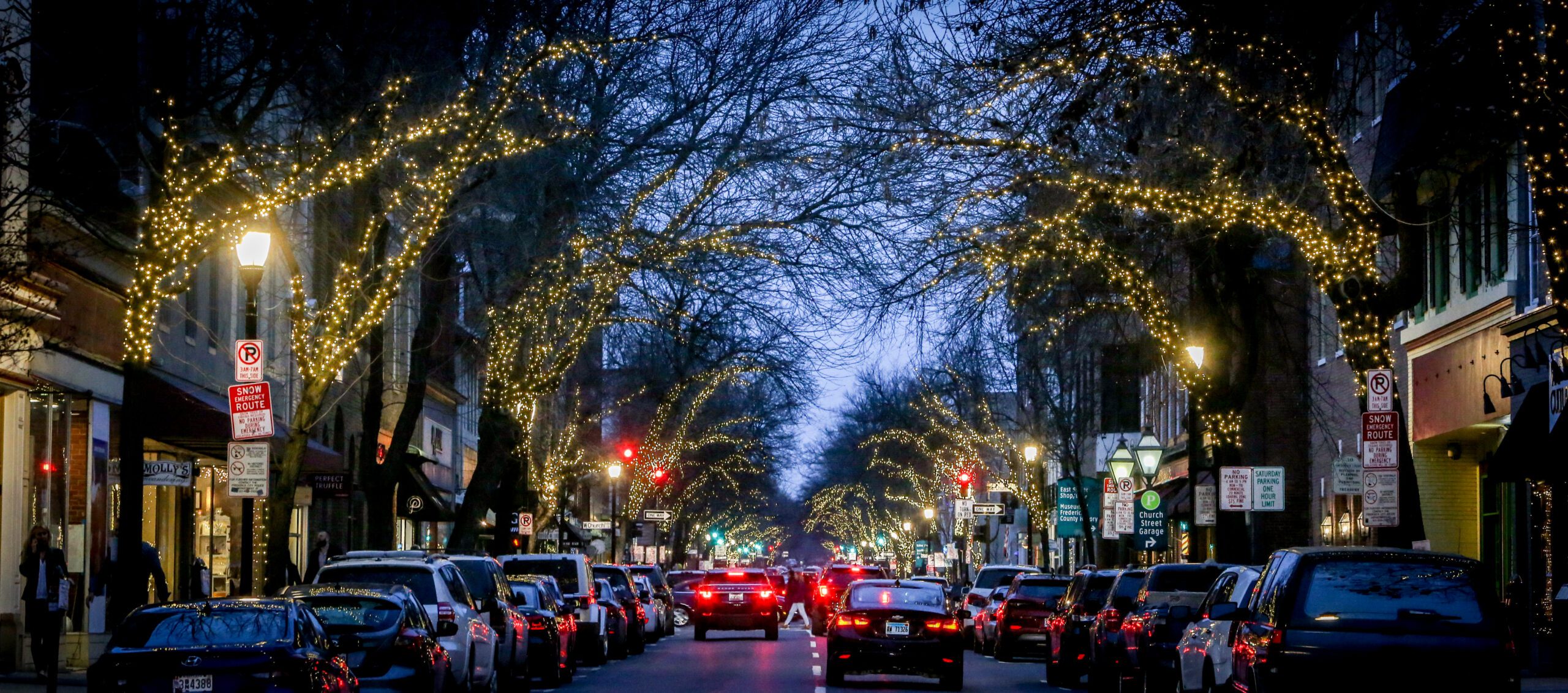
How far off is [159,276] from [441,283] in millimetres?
14435

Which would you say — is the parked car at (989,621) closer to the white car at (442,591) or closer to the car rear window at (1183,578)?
the car rear window at (1183,578)

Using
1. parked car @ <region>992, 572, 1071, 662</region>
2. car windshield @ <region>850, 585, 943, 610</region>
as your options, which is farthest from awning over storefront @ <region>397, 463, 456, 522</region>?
car windshield @ <region>850, 585, 943, 610</region>

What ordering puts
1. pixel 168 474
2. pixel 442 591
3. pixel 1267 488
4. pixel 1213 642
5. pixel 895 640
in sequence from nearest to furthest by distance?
pixel 1213 642
pixel 442 591
pixel 895 640
pixel 168 474
pixel 1267 488

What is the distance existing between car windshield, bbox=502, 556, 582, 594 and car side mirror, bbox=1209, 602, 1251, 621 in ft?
53.3

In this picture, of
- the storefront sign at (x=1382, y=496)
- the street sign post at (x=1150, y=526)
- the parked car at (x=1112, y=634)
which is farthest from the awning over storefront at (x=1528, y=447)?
the street sign post at (x=1150, y=526)

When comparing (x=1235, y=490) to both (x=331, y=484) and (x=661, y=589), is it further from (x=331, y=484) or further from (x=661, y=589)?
(x=661, y=589)

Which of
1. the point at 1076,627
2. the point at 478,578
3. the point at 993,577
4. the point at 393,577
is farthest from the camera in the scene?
the point at 993,577

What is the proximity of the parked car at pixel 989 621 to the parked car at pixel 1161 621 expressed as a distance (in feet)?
41.7

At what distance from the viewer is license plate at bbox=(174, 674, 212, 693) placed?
13.7m

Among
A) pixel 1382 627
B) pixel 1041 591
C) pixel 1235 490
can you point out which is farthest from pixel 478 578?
pixel 1041 591

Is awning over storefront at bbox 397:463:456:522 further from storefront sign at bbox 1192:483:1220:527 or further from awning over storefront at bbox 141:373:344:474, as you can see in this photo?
storefront sign at bbox 1192:483:1220:527

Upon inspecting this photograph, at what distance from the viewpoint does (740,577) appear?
43.9 metres

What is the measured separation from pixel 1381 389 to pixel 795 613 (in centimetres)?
5093

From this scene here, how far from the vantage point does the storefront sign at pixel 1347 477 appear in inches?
973
